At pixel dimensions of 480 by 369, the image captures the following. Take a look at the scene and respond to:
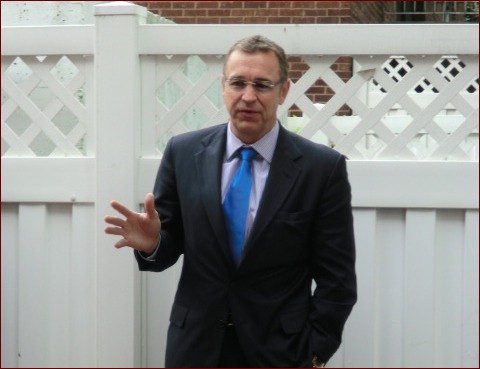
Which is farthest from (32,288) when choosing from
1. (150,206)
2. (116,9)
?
(150,206)

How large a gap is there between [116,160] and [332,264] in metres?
1.62

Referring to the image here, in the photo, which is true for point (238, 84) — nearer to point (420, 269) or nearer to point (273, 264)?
point (273, 264)

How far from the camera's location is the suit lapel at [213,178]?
3135 millimetres

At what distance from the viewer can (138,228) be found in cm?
312

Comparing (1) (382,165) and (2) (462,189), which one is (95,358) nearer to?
(1) (382,165)

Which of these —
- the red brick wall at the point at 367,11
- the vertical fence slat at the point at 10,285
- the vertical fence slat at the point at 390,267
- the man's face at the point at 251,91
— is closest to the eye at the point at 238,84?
the man's face at the point at 251,91

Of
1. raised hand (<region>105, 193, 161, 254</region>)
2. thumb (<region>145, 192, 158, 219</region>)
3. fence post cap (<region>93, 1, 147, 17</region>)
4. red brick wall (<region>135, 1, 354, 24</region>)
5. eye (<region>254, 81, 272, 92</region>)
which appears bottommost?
raised hand (<region>105, 193, 161, 254</region>)

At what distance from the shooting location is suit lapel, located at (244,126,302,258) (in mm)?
3105

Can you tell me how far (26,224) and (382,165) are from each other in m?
1.93

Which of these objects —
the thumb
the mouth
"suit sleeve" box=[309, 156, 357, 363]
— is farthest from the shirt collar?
the thumb

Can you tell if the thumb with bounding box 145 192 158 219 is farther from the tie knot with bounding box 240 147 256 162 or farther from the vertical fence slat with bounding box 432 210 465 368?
the vertical fence slat with bounding box 432 210 465 368

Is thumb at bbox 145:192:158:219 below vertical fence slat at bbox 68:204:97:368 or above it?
above

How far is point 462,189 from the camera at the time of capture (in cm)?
425

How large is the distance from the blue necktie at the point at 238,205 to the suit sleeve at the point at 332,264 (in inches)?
11.0
